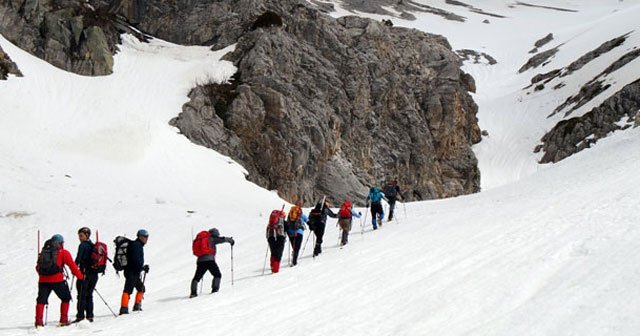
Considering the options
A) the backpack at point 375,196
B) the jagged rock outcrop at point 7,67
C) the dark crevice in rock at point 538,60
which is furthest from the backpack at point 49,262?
the dark crevice in rock at point 538,60

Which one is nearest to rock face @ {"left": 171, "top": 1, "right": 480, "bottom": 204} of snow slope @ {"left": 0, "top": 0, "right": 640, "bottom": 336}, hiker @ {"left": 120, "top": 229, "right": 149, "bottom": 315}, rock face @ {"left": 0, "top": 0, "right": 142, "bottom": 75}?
snow slope @ {"left": 0, "top": 0, "right": 640, "bottom": 336}

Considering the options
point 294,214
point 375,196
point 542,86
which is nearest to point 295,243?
point 294,214

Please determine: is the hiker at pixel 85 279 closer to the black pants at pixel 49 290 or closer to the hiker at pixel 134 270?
the black pants at pixel 49 290

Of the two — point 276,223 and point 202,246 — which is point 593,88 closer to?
point 276,223

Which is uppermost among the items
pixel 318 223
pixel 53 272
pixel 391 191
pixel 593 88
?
pixel 593 88

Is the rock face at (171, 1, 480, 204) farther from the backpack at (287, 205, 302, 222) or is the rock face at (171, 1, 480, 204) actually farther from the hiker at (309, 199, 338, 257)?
the backpack at (287, 205, 302, 222)

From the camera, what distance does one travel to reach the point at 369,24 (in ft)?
196

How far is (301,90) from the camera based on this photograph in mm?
43594

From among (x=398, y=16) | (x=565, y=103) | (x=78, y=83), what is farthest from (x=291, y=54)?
(x=398, y=16)

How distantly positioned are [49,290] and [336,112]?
124 ft

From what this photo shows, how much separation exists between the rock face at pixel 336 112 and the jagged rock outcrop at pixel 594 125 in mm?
10943

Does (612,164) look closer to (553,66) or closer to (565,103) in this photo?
(565,103)

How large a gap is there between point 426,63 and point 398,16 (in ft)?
282

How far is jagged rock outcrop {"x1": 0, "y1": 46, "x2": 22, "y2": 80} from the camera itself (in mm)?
33847
